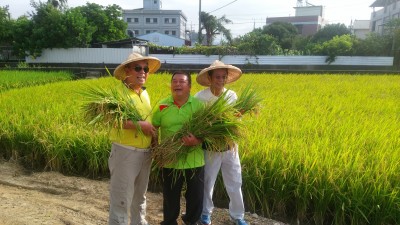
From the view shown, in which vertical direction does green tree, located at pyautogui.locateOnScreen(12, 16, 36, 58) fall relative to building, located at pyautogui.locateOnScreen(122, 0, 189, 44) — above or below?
below

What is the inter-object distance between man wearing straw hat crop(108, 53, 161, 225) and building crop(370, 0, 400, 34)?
2966cm

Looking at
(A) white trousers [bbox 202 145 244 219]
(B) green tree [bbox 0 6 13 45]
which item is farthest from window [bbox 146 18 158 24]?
(A) white trousers [bbox 202 145 244 219]

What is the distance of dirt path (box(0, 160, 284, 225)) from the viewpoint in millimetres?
2551

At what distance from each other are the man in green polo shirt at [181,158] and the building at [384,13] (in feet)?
96.9

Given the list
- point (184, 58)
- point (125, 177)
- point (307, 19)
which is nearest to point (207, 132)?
point (125, 177)

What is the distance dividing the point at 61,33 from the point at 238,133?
57.4ft

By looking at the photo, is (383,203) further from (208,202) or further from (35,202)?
(35,202)

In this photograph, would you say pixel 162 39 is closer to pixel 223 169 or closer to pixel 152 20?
pixel 152 20

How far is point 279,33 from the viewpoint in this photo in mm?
31422

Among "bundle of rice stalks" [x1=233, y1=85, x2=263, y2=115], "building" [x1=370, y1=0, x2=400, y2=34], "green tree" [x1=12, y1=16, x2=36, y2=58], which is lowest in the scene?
"bundle of rice stalks" [x1=233, y1=85, x2=263, y2=115]

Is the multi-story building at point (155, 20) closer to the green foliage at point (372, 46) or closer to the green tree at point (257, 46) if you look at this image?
the green tree at point (257, 46)

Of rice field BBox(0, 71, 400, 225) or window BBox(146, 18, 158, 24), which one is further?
window BBox(146, 18, 158, 24)

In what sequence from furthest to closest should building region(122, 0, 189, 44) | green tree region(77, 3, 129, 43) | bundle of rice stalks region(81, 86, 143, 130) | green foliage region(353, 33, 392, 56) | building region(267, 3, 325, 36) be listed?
building region(122, 0, 189, 44)
building region(267, 3, 325, 36)
green tree region(77, 3, 129, 43)
green foliage region(353, 33, 392, 56)
bundle of rice stalks region(81, 86, 143, 130)

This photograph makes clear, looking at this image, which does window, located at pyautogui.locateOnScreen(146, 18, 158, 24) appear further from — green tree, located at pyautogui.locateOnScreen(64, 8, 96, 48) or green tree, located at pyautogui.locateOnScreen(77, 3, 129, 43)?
green tree, located at pyautogui.locateOnScreen(64, 8, 96, 48)
